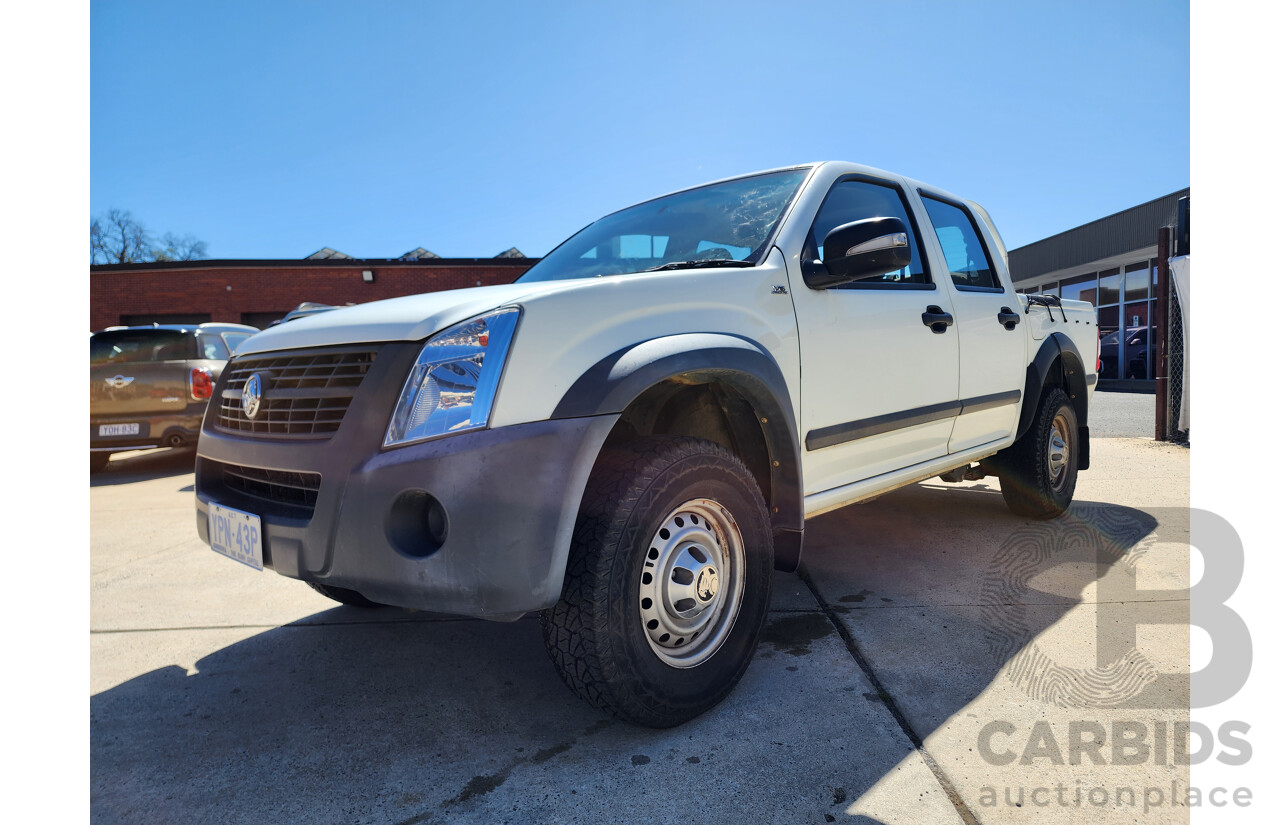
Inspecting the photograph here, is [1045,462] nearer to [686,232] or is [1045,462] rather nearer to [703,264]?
[686,232]

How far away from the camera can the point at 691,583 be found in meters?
2.09

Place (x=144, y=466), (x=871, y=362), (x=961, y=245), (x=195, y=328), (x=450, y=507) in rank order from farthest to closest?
(x=144, y=466) → (x=195, y=328) → (x=961, y=245) → (x=871, y=362) → (x=450, y=507)

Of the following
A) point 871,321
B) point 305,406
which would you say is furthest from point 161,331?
point 871,321

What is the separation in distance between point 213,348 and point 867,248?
26.0ft

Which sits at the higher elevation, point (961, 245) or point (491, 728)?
point (961, 245)

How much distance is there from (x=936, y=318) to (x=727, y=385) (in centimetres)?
147

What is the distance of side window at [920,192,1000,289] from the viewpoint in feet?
11.9

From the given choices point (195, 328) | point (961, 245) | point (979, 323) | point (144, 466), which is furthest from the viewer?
point (144, 466)

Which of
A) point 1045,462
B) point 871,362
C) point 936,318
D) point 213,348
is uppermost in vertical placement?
point 213,348

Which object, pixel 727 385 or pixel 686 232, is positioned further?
pixel 686 232

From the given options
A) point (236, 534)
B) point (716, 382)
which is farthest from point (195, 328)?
point (716, 382)

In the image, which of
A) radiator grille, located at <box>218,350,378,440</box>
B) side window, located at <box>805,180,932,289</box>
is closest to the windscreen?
side window, located at <box>805,180,932,289</box>

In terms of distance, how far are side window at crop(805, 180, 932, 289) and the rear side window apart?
7.56 metres

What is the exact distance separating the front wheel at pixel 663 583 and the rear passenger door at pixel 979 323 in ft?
5.81
